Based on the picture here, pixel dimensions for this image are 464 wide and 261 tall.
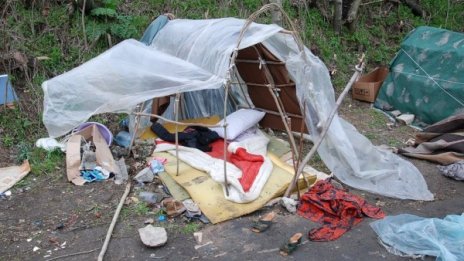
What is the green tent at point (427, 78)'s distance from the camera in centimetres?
616

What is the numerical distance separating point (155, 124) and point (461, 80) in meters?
4.04

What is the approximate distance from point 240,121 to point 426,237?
2.55m

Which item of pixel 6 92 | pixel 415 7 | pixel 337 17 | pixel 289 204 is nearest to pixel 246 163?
pixel 289 204

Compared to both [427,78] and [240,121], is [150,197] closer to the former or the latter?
[240,121]

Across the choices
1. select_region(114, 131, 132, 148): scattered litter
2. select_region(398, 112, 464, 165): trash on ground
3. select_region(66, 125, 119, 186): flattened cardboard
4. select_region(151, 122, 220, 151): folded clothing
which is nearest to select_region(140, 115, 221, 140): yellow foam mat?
select_region(151, 122, 220, 151): folded clothing

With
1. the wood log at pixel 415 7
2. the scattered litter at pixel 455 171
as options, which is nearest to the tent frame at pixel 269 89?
the scattered litter at pixel 455 171

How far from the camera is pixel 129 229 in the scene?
3.71 metres

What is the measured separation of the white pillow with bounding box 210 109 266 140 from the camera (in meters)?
5.22

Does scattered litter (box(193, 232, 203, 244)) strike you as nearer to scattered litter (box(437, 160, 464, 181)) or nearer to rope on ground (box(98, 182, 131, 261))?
rope on ground (box(98, 182, 131, 261))

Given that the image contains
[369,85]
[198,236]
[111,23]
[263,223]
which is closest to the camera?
[198,236]

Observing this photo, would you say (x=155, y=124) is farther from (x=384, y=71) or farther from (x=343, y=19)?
(x=343, y=19)

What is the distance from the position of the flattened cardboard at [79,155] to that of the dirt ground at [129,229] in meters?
0.10

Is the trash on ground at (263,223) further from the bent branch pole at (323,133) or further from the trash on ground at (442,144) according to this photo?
the trash on ground at (442,144)

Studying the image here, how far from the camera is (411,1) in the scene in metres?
9.06
